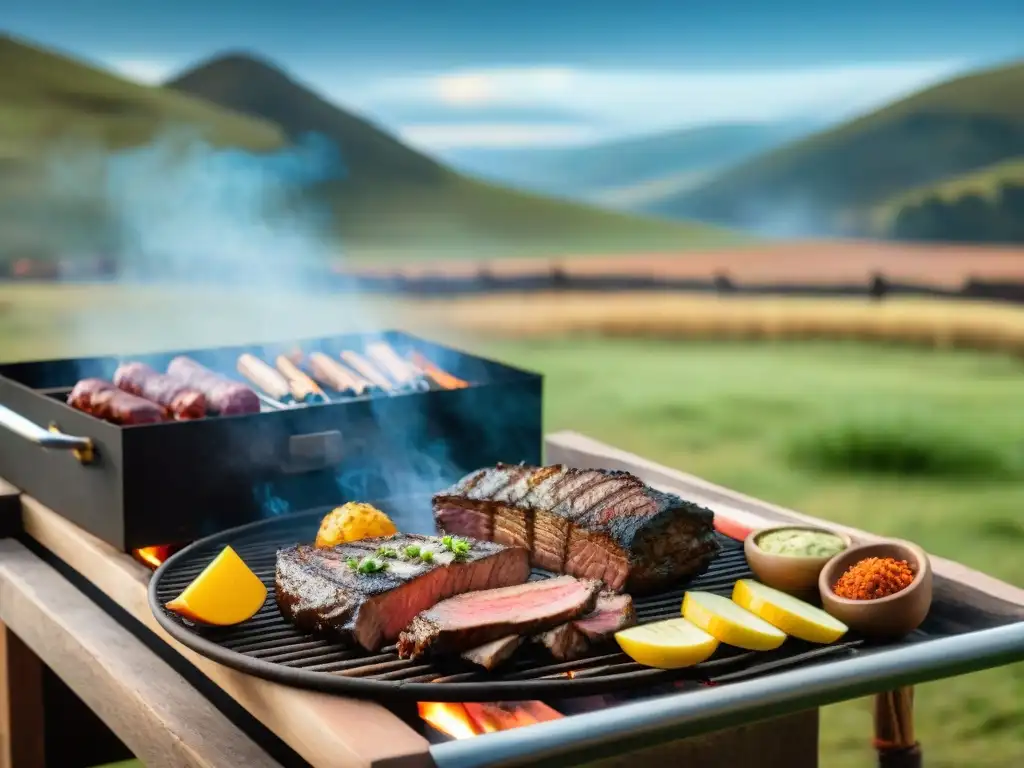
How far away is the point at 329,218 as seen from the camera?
38.8 ft

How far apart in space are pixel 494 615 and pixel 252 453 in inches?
47.0

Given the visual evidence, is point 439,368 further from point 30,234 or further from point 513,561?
point 30,234

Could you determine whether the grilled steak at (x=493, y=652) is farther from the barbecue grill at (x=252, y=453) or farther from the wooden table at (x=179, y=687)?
the barbecue grill at (x=252, y=453)

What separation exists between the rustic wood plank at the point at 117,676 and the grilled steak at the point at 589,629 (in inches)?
23.1

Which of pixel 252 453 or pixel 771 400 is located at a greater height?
pixel 252 453

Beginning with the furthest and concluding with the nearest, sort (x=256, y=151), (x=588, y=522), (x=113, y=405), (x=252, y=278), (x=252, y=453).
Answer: (x=256, y=151) → (x=252, y=278) → (x=113, y=405) → (x=252, y=453) → (x=588, y=522)

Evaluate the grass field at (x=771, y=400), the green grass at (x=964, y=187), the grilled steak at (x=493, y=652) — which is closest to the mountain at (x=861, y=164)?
the green grass at (x=964, y=187)

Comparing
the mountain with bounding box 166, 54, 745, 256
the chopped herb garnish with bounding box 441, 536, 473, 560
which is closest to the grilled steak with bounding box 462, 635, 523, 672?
the chopped herb garnish with bounding box 441, 536, 473, 560

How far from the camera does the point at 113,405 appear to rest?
3461 millimetres

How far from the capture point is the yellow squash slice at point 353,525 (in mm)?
3029

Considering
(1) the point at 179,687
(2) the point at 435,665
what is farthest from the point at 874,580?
(1) the point at 179,687

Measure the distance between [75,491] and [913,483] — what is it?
640cm

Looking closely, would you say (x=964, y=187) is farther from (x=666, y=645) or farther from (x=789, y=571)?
(x=666, y=645)

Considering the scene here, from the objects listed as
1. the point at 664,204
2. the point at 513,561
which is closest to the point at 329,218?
the point at 664,204
